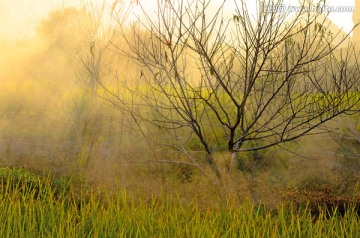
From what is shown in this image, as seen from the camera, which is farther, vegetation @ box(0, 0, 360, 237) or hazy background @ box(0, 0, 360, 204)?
hazy background @ box(0, 0, 360, 204)

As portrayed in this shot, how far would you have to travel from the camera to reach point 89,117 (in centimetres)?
1533

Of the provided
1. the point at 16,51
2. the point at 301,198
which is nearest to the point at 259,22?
the point at 301,198

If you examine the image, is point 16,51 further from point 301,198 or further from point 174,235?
point 174,235

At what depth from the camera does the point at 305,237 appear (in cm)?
554

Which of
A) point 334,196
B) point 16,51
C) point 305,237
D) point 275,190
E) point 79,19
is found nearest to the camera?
point 305,237

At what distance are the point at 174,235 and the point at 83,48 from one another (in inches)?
353

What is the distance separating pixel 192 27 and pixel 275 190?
6.84 meters

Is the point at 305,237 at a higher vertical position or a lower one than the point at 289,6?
lower

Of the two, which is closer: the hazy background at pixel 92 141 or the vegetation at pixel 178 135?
the vegetation at pixel 178 135

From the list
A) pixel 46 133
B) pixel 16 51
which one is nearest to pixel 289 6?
pixel 46 133

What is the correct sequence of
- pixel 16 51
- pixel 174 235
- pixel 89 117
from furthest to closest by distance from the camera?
1. pixel 16 51
2. pixel 89 117
3. pixel 174 235

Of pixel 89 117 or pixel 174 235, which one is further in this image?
pixel 89 117

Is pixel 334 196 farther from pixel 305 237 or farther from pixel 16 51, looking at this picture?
pixel 16 51

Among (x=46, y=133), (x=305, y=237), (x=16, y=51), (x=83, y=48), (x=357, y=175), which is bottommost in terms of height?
(x=305, y=237)
